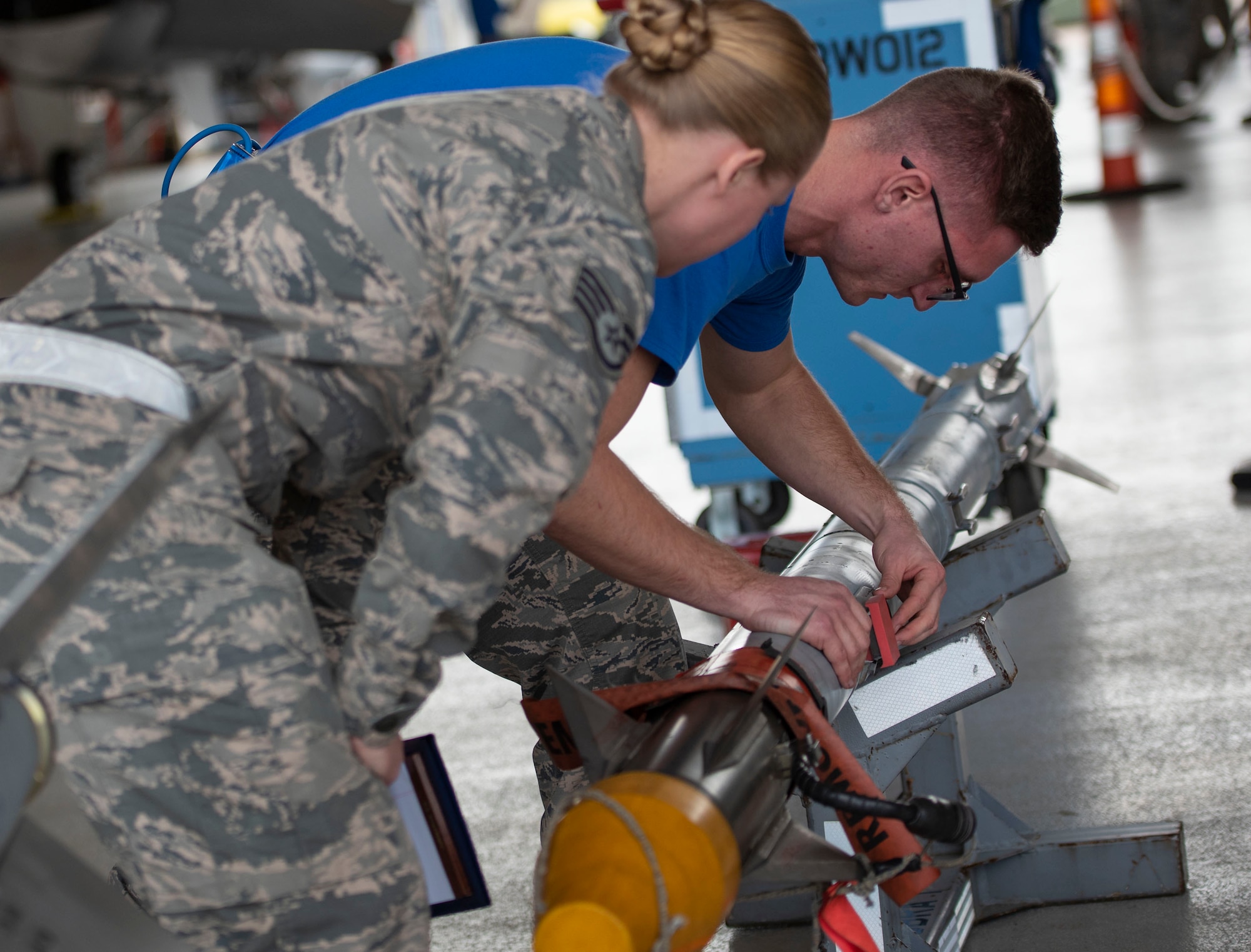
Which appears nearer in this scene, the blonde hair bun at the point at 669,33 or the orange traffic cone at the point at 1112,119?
the blonde hair bun at the point at 669,33

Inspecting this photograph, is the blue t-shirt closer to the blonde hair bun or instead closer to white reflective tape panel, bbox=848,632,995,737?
the blonde hair bun

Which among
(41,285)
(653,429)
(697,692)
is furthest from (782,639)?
(653,429)

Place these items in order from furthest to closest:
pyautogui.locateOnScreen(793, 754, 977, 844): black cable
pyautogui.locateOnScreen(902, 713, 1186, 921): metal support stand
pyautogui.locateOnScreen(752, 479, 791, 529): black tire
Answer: pyautogui.locateOnScreen(752, 479, 791, 529): black tire < pyautogui.locateOnScreen(902, 713, 1186, 921): metal support stand < pyautogui.locateOnScreen(793, 754, 977, 844): black cable

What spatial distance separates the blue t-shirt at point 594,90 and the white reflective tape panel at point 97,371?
1.67 feet

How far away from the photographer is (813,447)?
2.01 m

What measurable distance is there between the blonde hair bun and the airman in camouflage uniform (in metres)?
0.07

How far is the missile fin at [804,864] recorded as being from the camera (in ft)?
4.19

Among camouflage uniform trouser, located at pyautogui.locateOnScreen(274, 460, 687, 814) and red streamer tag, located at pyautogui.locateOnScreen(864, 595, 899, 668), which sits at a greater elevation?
red streamer tag, located at pyautogui.locateOnScreen(864, 595, 899, 668)

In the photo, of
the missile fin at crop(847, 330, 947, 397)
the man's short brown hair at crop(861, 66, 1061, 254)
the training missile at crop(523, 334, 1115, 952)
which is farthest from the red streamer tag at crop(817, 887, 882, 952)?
the missile fin at crop(847, 330, 947, 397)

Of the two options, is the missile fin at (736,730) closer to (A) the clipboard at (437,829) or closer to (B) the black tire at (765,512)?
(A) the clipboard at (437,829)

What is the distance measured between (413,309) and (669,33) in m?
0.33

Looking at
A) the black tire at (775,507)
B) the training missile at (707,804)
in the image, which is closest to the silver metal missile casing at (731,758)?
the training missile at (707,804)

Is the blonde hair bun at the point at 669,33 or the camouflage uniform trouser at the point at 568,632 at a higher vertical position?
the blonde hair bun at the point at 669,33

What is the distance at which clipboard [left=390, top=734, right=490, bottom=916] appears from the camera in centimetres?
136
